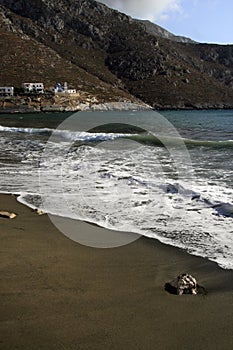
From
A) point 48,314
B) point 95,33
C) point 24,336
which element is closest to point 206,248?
point 48,314

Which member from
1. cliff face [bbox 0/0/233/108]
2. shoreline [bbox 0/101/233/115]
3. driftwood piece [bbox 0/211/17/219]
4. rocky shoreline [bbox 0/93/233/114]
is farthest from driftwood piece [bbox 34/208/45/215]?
cliff face [bbox 0/0/233/108]

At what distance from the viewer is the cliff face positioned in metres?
130

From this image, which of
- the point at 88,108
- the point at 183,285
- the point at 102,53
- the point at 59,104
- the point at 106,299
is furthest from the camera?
the point at 102,53

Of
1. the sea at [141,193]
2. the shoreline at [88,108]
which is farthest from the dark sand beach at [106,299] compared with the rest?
the shoreline at [88,108]

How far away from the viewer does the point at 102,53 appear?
16925 centimetres

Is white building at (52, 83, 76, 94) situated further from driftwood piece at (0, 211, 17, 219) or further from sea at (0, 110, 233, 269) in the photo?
driftwood piece at (0, 211, 17, 219)

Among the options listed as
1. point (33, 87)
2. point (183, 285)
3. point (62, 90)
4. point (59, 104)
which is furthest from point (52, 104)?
point (183, 285)

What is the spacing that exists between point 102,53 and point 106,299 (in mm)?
173891

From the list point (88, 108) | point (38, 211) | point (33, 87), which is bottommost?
point (38, 211)

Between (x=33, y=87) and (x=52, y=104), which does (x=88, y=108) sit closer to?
(x=52, y=104)

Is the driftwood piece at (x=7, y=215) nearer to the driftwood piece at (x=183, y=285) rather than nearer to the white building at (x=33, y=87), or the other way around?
the driftwood piece at (x=183, y=285)

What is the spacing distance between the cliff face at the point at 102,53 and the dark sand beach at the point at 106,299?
11886 cm

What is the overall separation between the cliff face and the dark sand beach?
119 m

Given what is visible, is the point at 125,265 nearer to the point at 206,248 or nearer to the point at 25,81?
the point at 206,248
